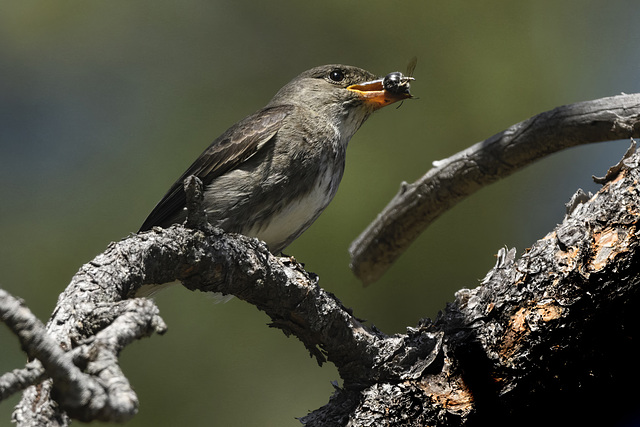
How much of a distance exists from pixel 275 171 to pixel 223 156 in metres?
0.32

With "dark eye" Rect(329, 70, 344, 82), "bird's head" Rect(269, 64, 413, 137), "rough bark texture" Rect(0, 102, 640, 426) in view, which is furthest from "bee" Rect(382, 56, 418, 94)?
"rough bark texture" Rect(0, 102, 640, 426)

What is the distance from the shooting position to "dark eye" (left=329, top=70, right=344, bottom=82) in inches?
177

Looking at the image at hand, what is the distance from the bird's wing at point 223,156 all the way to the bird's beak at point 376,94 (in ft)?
2.11

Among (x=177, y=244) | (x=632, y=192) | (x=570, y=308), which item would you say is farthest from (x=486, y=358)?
(x=177, y=244)

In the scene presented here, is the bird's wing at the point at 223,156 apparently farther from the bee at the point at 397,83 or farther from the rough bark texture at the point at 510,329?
the rough bark texture at the point at 510,329

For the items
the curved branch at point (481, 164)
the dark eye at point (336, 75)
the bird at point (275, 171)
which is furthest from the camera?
the dark eye at point (336, 75)

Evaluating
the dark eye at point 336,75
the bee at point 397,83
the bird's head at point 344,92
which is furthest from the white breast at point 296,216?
the dark eye at point 336,75

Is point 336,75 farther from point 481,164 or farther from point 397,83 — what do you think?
point 481,164

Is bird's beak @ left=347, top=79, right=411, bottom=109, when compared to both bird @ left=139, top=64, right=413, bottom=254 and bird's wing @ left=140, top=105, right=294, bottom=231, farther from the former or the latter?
bird's wing @ left=140, top=105, right=294, bottom=231

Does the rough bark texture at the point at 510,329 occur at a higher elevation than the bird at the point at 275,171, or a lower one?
lower

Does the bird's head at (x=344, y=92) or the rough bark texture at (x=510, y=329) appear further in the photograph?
the bird's head at (x=344, y=92)

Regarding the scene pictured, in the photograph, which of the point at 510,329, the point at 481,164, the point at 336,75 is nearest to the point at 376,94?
the point at 336,75

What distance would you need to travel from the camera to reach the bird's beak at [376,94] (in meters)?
4.14

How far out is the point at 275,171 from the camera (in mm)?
3639
